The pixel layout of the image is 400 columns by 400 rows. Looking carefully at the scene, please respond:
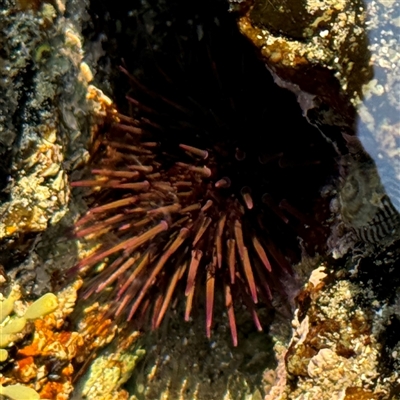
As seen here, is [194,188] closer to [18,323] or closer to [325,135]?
[325,135]

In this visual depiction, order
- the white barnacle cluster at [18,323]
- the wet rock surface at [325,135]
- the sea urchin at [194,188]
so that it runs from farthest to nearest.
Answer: the sea urchin at [194,188] < the white barnacle cluster at [18,323] < the wet rock surface at [325,135]

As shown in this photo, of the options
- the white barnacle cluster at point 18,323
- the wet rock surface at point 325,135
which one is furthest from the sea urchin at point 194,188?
the white barnacle cluster at point 18,323

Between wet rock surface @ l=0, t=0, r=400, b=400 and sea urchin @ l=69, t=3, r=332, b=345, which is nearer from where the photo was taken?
wet rock surface @ l=0, t=0, r=400, b=400

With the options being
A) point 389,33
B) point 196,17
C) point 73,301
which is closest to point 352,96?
point 389,33

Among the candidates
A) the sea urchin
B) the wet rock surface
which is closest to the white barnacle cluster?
the wet rock surface

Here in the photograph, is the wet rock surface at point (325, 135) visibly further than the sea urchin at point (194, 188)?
No

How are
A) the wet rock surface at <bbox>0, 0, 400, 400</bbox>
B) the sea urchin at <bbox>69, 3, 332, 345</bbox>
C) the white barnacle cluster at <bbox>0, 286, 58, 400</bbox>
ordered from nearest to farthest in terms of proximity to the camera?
1. the wet rock surface at <bbox>0, 0, 400, 400</bbox>
2. the white barnacle cluster at <bbox>0, 286, 58, 400</bbox>
3. the sea urchin at <bbox>69, 3, 332, 345</bbox>

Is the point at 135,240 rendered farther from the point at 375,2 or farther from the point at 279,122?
the point at 375,2

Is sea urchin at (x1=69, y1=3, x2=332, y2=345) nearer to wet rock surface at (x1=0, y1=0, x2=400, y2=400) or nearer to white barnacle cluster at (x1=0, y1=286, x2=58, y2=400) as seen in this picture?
wet rock surface at (x1=0, y1=0, x2=400, y2=400)

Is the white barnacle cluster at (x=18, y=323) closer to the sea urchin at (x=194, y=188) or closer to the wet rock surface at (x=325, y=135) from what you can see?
the wet rock surface at (x=325, y=135)
